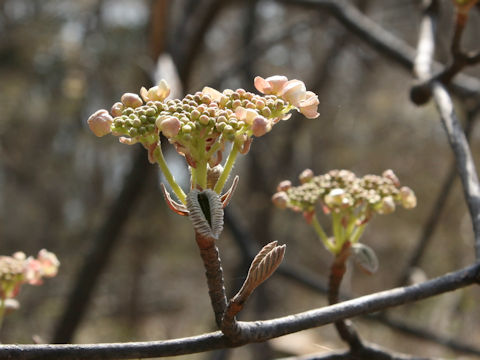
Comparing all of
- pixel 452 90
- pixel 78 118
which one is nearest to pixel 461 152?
pixel 452 90

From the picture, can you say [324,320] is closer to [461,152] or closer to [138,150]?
[461,152]

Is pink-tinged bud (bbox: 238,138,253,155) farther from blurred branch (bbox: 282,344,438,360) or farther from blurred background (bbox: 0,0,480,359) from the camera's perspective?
blurred background (bbox: 0,0,480,359)

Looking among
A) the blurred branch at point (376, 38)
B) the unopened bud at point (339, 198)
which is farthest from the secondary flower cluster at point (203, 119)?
the blurred branch at point (376, 38)

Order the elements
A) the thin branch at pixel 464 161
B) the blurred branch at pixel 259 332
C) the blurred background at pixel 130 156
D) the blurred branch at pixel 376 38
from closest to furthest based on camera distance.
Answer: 1. the blurred branch at pixel 259 332
2. the thin branch at pixel 464 161
3. the blurred branch at pixel 376 38
4. the blurred background at pixel 130 156

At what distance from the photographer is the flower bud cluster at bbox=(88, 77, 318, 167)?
0.32 meters

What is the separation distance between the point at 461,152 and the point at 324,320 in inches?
9.9

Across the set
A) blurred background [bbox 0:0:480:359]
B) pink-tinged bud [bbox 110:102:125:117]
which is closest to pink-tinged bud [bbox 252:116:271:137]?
pink-tinged bud [bbox 110:102:125:117]

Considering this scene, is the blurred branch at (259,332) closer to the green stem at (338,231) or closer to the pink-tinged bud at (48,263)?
the green stem at (338,231)

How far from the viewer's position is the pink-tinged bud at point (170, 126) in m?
0.31

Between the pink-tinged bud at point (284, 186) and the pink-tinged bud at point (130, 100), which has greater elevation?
the pink-tinged bud at point (130, 100)

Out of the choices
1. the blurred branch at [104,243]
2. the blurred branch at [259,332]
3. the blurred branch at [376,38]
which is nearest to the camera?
the blurred branch at [259,332]

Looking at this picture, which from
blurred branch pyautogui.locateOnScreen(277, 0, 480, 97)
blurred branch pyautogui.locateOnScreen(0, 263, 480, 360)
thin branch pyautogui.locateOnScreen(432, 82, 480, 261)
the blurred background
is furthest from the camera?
the blurred background

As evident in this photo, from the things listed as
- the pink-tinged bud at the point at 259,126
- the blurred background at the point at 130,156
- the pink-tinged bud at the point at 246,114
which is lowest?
the pink-tinged bud at the point at 259,126

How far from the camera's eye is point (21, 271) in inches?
20.1
